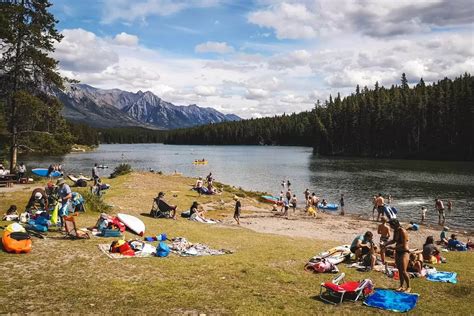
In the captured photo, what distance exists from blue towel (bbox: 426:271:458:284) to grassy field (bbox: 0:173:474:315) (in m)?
0.37

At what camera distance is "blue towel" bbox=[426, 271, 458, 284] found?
598 inches

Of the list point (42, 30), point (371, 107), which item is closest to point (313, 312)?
point (42, 30)

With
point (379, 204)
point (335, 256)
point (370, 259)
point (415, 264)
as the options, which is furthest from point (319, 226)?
point (415, 264)

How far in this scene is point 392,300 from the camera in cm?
1256

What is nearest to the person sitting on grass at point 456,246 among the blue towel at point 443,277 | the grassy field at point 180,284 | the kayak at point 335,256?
the grassy field at point 180,284

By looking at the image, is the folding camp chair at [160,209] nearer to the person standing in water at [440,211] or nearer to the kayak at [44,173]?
the kayak at [44,173]

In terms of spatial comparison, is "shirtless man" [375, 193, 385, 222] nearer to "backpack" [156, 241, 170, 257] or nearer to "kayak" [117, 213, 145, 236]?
"kayak" [117, 213, 145, 236]

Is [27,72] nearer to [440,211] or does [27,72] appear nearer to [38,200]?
[38,200]

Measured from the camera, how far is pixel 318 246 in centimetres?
2225

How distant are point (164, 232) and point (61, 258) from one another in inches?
325

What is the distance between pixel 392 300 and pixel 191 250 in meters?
9.07

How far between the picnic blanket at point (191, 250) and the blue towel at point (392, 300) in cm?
777

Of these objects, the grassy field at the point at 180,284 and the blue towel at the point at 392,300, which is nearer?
the grassy field at the point at 180,284

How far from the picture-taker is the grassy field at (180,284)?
37.4 feet
